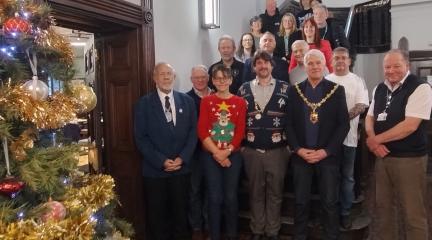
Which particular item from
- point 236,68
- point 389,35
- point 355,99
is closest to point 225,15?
point 236,68

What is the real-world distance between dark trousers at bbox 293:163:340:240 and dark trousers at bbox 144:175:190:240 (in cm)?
83

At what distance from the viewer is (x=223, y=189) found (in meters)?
2.82

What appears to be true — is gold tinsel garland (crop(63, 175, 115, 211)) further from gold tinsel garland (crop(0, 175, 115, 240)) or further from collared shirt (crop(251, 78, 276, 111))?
collared shirt (crop(251, 78, 276, 111))

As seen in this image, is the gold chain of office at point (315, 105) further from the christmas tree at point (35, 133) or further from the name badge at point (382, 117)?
the christmas tree at point (35, 133)

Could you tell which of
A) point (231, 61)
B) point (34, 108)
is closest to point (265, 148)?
point (231, 61)

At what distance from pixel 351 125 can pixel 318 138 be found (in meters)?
0.42

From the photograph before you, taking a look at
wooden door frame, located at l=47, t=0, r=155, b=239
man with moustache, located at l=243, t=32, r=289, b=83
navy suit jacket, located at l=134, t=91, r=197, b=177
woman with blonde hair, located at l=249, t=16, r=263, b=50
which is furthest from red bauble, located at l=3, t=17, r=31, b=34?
woman with blonde hair, located at l=249, t=16, r=263, b=50

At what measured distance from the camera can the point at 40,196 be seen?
4.73 ft

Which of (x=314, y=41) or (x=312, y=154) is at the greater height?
(x=314, y=41)

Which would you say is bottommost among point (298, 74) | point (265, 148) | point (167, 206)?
point (167, 206)

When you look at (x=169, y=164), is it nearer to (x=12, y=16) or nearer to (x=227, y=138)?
(x=227, y=138)

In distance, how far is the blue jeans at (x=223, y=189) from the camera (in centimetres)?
278

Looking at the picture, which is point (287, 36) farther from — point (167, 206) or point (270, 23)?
point (167, 206)

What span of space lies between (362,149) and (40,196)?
2727 millimetres
